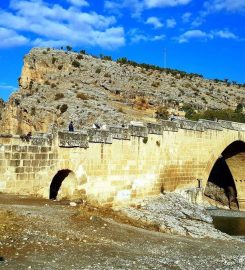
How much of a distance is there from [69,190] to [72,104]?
23.1 meters

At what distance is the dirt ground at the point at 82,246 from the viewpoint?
8.25 m

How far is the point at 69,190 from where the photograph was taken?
1683 cm

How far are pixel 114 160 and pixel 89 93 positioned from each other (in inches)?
968

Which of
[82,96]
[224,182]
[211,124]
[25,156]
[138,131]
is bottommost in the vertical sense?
[224,182]

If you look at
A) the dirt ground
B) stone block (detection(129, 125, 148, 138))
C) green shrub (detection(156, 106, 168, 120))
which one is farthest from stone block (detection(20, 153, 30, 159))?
green shrub (detection(156, 106, 168, 120))

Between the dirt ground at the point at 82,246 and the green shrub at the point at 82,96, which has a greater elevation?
the green shrub at the point at 82,96

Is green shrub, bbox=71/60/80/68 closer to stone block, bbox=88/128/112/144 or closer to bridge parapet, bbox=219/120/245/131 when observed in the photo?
bridge parapet, bbox=219/120/245/131

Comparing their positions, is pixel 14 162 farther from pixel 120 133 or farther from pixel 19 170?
pixel 120 133

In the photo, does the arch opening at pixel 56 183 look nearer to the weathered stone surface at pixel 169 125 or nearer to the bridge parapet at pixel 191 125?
the weathered stone surface at pixel 169 125

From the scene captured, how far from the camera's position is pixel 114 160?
60.2 feet

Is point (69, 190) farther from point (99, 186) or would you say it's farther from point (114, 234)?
point (114, 234)


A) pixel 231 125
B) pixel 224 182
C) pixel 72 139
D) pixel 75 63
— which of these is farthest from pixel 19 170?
pixel 75 63

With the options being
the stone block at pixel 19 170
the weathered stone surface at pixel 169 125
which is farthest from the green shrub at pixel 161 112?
the stone block at pixel 19 170

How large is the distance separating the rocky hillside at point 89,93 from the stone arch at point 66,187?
18255mm
